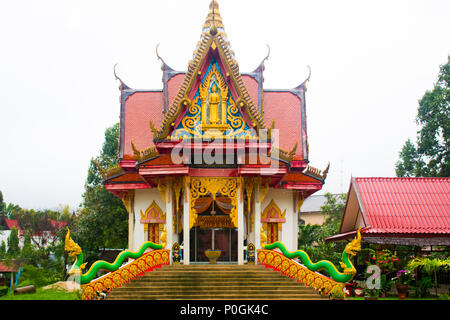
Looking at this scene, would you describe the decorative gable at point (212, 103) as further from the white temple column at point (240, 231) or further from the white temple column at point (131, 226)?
the white temple column at point (131, 226)

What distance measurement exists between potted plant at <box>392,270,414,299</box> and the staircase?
4.73 m

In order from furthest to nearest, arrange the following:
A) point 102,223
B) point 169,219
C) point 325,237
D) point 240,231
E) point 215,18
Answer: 1. point 102,223
2. point 325,237
3. point 215,18
4. point 169,219
5. point 240,231

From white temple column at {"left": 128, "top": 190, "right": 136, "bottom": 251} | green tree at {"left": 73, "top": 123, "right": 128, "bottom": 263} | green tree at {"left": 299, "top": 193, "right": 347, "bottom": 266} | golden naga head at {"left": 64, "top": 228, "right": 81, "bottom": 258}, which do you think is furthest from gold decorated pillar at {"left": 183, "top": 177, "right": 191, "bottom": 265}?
green tree at {"left": 73, "top": 123, "right": 128, "bottom": 263}

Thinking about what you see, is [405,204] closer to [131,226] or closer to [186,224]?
[186,224]

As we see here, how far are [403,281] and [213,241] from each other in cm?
600

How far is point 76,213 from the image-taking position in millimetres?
27172

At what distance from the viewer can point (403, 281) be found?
49.0 ft

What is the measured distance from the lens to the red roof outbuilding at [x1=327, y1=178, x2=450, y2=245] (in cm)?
1441

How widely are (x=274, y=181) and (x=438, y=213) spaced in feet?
20.2

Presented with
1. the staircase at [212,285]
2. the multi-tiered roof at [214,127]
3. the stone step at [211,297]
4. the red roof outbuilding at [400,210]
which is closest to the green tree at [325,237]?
the red roof outbuilding at [400,210]

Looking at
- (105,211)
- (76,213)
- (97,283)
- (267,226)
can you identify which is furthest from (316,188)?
(76,213)

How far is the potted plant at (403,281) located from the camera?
45.4 feet

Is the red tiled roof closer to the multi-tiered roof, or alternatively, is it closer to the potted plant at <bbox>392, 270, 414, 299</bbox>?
the potted plant at <bbox>392, 270, 414, 299</bbox>

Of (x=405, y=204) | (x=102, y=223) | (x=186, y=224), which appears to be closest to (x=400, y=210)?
(x=405, y=204)
